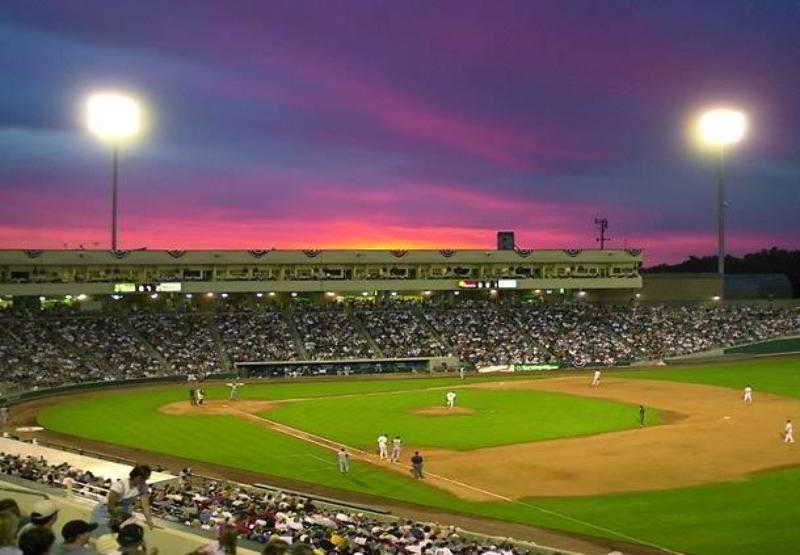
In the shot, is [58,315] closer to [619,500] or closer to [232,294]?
[232,294]

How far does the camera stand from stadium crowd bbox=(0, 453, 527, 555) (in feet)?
53.8

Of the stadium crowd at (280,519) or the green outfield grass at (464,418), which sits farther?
the green outfield grass at (464,418)

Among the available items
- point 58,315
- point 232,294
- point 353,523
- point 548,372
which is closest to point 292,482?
point 353,523

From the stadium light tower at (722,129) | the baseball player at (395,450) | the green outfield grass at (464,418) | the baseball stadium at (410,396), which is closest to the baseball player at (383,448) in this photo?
the baseball stadium at (410,396)

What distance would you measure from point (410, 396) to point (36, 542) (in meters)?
47.2

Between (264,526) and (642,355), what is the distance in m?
59.5

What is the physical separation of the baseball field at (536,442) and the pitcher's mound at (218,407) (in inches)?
4.9

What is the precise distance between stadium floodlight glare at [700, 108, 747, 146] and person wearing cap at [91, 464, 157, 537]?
75345 millimetres

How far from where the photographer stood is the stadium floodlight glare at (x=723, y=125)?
248 ft

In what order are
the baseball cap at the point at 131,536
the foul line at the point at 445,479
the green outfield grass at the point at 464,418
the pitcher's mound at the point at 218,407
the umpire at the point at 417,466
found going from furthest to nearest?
the pitcher's mound at the point at 218,407 → the green outfield grass at the point at 464,418 → the umpire at the point at 417,466 → the foul line at the point at 445,479 → the baseball cap at the point at 131,536

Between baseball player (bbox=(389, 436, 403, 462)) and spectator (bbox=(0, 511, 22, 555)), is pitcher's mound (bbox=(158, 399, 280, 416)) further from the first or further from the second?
spectator (bbox=(0, 511, 22, 555))

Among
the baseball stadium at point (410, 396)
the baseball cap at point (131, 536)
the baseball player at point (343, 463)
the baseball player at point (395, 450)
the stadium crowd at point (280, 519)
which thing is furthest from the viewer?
the baseball player at point (395, 450)

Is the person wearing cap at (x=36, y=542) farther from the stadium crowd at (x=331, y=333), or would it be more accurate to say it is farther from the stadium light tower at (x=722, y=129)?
the stadium light tower at (x=722, y=129)

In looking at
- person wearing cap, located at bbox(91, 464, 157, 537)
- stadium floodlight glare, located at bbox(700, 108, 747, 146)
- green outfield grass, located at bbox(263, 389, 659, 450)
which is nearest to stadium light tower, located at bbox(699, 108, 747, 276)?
stadium floodlight glare, located at bbox(700, 108, 747, 146)
